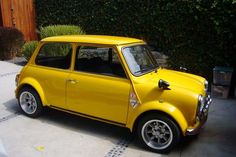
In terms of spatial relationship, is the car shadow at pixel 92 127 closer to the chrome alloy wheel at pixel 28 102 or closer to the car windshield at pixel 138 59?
the chrome alloy wheel at pixel 28 102

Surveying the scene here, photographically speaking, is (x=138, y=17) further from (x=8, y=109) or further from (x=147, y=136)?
(x=147, y=136)

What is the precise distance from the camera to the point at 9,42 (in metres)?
11.3

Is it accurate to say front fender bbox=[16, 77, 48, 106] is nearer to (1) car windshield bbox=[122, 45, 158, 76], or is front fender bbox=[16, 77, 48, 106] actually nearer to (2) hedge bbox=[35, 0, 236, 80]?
(1) car windshield bbox=[122, 45, 158, 76]

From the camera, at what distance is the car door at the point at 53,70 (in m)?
A: 5.59

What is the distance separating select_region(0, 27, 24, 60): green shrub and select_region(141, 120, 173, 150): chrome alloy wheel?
795 cm

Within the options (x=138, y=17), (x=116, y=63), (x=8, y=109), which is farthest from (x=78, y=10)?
(x=116, y=63)

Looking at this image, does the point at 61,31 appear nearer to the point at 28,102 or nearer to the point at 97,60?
the point at 28,102

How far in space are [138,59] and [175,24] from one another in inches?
152

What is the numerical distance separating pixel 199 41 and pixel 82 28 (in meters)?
4.37

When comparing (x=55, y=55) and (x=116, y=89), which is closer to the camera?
(x=116, y=89)

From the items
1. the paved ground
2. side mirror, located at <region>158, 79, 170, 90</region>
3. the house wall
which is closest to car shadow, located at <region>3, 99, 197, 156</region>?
the paved ground

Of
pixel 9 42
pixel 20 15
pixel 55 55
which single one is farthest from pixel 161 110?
pixel 20 15

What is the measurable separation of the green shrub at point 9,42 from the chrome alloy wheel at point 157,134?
7949 millimetres

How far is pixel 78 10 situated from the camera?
11016mm
